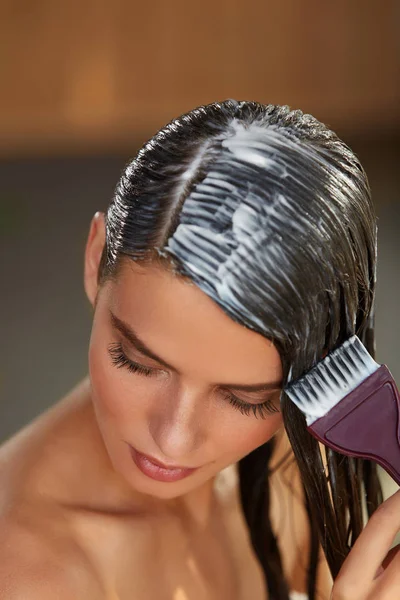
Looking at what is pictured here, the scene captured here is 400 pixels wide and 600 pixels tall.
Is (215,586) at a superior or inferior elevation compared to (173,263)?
inferior

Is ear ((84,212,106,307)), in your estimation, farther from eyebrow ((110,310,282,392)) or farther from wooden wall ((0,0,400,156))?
wooden wall ((0,0,400,156))

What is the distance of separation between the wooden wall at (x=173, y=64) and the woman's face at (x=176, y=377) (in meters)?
3.55

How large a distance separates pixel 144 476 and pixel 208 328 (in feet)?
0.86

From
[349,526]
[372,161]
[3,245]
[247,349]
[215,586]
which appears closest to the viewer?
[247,349]

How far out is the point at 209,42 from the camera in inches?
189

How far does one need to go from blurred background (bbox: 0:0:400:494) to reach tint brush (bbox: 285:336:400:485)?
10.2 feet

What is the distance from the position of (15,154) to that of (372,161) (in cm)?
169

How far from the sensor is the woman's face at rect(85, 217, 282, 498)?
42.6 inches

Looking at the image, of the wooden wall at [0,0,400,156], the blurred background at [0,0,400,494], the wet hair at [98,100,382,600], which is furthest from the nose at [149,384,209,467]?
the wooden wall at [0,0,400,156]

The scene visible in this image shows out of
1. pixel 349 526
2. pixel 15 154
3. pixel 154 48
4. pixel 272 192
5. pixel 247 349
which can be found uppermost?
pixel 272 192

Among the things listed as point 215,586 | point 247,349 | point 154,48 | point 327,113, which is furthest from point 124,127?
point 247,349

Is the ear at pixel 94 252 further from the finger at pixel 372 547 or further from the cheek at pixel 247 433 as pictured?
the finger at pixel 372 547

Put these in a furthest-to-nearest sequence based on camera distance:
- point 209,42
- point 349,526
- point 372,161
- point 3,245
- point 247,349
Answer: point 209,42
point 372,161
point 3,245
point 349,526
point 247,349

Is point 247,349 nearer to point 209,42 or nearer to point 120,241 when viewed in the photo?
point 120,241
